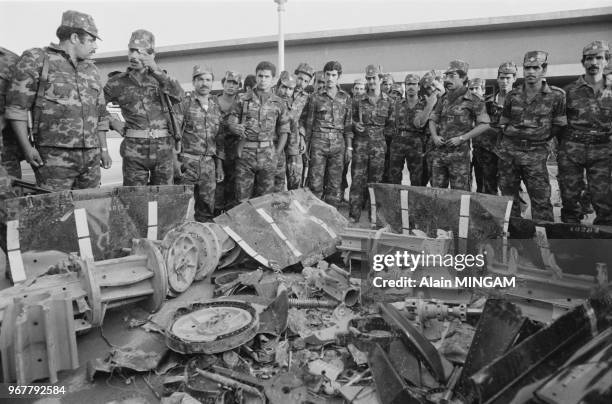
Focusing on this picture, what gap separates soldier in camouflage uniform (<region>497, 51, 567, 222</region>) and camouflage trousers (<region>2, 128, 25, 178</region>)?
5.41 metres

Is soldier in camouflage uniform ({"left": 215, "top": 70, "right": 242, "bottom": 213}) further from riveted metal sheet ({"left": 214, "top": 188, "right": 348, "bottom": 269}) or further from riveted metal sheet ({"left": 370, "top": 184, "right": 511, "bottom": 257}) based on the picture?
riveted metal sheet ({"left": 370, "top": 184, "right": 511, "bottom": 257})

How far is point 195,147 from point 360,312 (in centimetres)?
297

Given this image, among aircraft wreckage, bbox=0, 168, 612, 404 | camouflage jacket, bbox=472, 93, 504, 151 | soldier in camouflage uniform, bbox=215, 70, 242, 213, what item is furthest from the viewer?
camouflage jacket, bbox=472, 93, 504, 151

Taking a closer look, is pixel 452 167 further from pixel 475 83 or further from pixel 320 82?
pixel 320 82

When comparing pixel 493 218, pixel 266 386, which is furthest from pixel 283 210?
pixel 266 386

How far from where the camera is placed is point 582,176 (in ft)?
17.5

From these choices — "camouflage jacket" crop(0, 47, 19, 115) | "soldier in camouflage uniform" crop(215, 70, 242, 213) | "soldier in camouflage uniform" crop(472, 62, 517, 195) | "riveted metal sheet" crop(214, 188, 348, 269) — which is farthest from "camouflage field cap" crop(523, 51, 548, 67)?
"camouflage jacket" crop(0, 47, 19, 115)

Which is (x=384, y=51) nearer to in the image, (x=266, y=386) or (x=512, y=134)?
(x=512, y=134)

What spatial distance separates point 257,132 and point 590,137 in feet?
12.8

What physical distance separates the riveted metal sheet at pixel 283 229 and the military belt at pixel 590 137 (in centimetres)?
288

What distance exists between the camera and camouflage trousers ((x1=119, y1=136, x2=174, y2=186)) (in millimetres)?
4844

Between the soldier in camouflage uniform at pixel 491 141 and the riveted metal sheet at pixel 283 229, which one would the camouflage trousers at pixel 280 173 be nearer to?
the riveted metal sheet at pixel 283 229

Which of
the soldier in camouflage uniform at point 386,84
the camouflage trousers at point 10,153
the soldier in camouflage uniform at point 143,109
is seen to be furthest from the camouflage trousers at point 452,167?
the camouflage trousers at point 10,153

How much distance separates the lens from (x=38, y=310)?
256 cm
